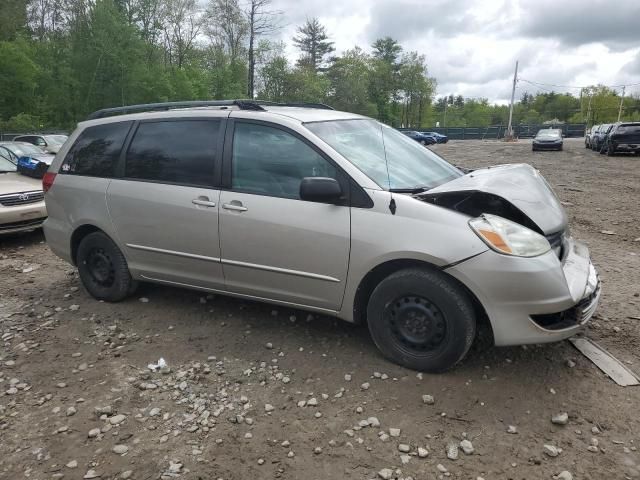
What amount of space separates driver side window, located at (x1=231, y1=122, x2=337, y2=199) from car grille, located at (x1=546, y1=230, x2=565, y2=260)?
1519 millimetres

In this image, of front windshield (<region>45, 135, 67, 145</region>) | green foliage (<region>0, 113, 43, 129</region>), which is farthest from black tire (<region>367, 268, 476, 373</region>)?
green foliage (<region>0, 113, 43, 129</region>)

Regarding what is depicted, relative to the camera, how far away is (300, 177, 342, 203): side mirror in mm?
3193

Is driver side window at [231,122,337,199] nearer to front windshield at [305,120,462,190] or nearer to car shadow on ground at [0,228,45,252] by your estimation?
front windshield at [305,120,462,190]

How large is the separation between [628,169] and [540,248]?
56.4 feet

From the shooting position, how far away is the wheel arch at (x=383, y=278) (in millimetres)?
3066

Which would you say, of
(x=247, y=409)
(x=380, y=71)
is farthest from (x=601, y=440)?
(x=380, y=71)

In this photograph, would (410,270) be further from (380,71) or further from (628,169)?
(380,71)

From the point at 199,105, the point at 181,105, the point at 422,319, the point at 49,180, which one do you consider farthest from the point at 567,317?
the point at 49,180

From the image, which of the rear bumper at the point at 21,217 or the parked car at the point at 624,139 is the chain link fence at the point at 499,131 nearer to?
the parked car at the point at 624,139

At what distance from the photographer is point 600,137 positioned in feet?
84.7

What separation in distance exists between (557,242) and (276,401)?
7.11 ft

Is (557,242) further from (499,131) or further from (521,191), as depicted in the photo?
(499,131)

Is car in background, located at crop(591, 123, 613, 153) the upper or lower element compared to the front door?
upper

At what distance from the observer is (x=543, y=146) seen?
28328mm
